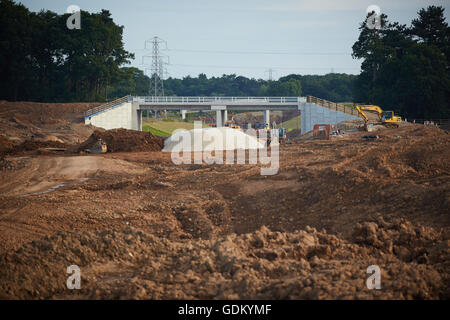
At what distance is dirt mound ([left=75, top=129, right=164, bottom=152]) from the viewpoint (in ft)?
100

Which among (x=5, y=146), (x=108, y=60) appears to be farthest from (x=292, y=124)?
(x=5, y=146)

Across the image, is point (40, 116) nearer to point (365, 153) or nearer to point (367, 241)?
point (365, 153)

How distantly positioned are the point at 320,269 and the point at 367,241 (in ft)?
9.45

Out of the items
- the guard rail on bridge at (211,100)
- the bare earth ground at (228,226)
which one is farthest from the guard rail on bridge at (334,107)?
the bare earth ground at (228,226)

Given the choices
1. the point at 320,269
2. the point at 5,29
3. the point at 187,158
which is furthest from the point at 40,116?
the point at 320,269

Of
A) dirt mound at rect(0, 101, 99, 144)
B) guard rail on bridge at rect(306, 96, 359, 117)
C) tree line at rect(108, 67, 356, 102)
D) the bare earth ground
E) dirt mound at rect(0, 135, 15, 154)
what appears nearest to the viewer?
the bare earth ground

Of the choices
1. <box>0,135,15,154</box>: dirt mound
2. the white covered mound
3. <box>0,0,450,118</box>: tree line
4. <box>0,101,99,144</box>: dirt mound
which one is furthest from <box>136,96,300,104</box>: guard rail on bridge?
<box>0,135,15,154</box>: dirt mound

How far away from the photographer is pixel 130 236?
1046 cm

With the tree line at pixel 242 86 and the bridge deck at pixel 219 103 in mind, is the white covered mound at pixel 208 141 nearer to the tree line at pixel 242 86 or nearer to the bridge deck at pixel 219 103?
the bridge deck at pixel 219 103

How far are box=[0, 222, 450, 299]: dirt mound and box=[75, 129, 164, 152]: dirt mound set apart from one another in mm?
20413

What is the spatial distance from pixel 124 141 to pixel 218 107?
24.1 metres

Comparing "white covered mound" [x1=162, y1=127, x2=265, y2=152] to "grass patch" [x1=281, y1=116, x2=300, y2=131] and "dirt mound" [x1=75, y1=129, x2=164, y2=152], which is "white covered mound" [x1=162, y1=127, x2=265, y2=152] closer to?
"dirt mound" [x1=75, y1=129, x2=164, y2=152]

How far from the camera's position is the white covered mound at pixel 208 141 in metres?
30.0

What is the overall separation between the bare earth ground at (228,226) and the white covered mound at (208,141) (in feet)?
11.1
